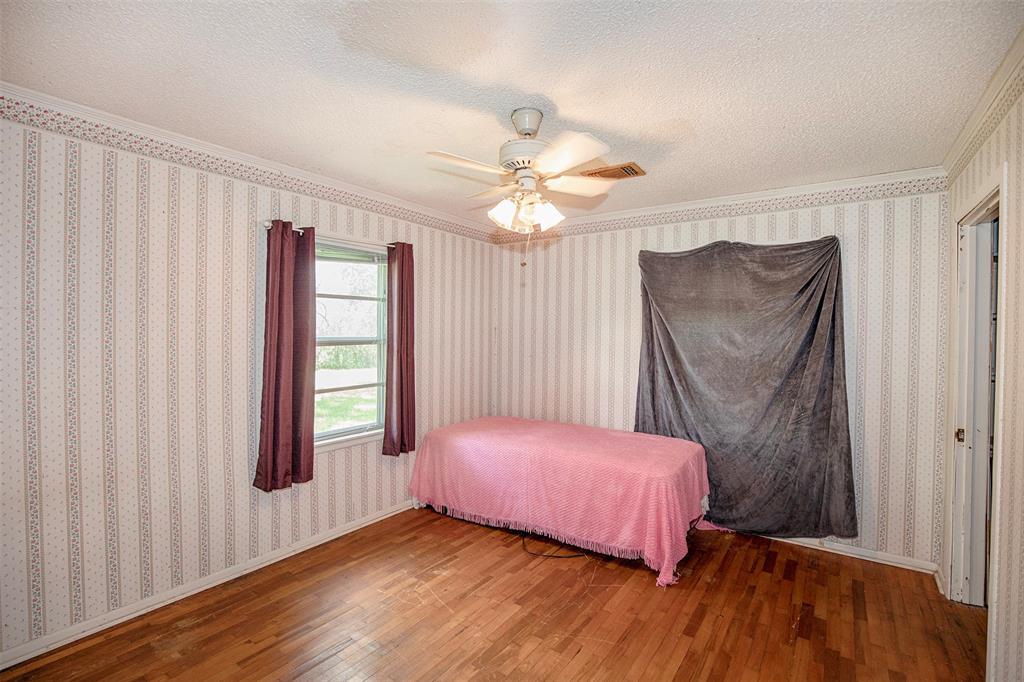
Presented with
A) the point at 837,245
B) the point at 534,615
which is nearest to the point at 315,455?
the point at 534,615

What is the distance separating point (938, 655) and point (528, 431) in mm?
2584

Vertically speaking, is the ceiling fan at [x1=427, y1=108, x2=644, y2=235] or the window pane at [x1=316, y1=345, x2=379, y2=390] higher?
the ceiling fan at [x1=427, y1=108, x2=644, y2=235]

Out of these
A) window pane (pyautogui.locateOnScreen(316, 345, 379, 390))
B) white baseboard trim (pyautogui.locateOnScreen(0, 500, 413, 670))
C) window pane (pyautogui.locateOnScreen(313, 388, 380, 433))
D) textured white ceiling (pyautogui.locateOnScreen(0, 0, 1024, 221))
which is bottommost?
white baseboard trim (pyautogui.locateOnScreen(0, 500, 413, 670))

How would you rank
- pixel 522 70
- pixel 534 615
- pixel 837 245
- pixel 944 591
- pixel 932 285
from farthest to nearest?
pixel 837 245 < pixel 932 285 < pixel 944 591 < pixel 534 615 < pixel 522 70

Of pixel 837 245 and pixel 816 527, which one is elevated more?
pixel 837 245

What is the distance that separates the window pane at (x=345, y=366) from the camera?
3469 mm

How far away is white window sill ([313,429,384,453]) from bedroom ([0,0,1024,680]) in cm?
3

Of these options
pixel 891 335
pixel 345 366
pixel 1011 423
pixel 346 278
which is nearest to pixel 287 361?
pixel 345 366

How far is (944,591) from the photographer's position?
2770 millimetres

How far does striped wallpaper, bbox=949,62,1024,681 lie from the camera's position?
168cm

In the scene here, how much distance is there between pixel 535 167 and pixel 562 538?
241cm

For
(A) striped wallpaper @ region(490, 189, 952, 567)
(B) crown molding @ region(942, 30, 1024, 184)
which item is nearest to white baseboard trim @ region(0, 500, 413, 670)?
(A) striped wallpaper @ region(490, 189, 952, 567)

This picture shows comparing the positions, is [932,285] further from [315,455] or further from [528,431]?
[315,455]

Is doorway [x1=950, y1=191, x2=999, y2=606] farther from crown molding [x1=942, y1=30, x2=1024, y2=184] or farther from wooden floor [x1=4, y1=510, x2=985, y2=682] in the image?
crown molding [x1=942, y1=30, x2=1024, y2=184]
